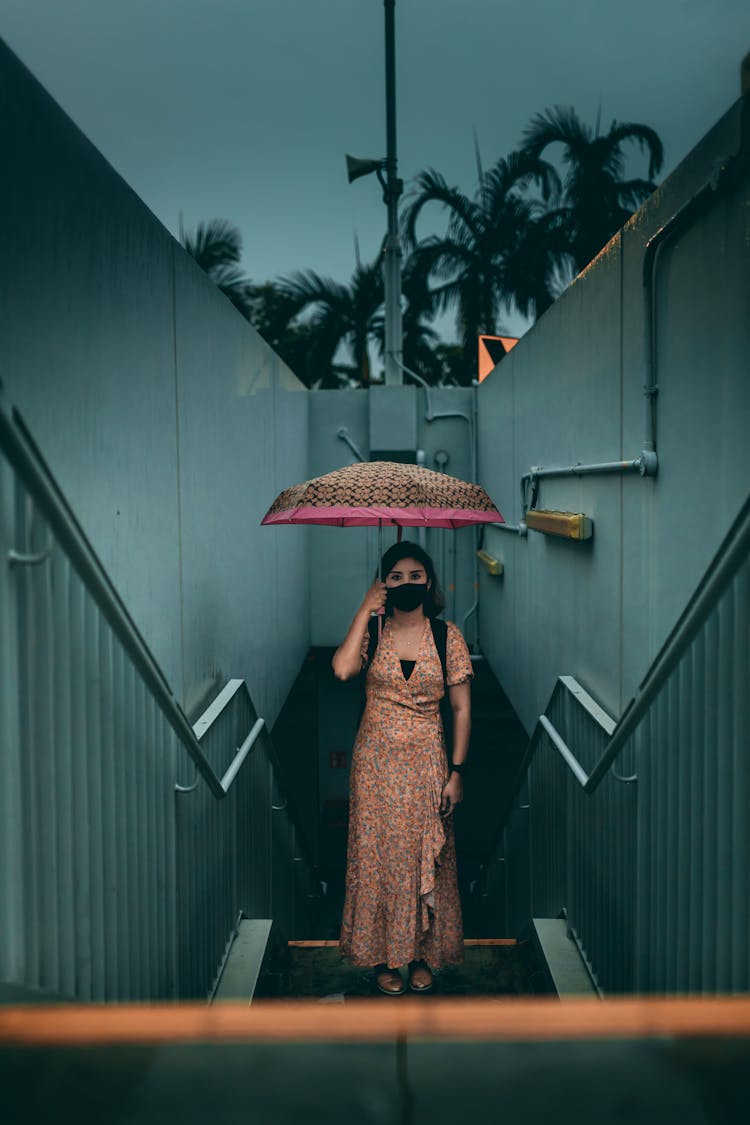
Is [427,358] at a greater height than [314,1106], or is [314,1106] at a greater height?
[427,358]

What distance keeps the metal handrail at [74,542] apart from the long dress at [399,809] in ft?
3.77

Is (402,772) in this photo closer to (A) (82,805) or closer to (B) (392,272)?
(A) (82,805)

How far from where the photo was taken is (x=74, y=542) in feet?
5.79

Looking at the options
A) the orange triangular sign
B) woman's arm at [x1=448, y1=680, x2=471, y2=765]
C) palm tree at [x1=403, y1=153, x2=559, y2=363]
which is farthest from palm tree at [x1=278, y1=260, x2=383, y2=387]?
woman's arm at [x1=448, y1=680, x2=471, y2=765]

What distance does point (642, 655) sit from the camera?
12.2ft

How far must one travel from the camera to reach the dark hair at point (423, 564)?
11.8 ft

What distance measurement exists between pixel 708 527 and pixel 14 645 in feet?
7.79

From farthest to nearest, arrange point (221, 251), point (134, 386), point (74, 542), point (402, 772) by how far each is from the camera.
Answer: point (221, 251)
point (402, 772)
point (134, 386)
point (74, 542)

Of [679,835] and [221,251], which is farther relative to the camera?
[221,251]

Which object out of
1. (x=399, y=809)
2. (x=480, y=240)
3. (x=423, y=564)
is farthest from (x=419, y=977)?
(x=480, y=240)

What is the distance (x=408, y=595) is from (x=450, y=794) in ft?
2.81

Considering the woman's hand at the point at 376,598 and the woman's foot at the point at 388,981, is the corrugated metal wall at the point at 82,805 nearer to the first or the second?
the woman's foot at the point at 388,981

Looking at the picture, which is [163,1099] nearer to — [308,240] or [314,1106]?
[314,1106]

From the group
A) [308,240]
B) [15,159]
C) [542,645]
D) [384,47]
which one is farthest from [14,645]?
[308,240]
